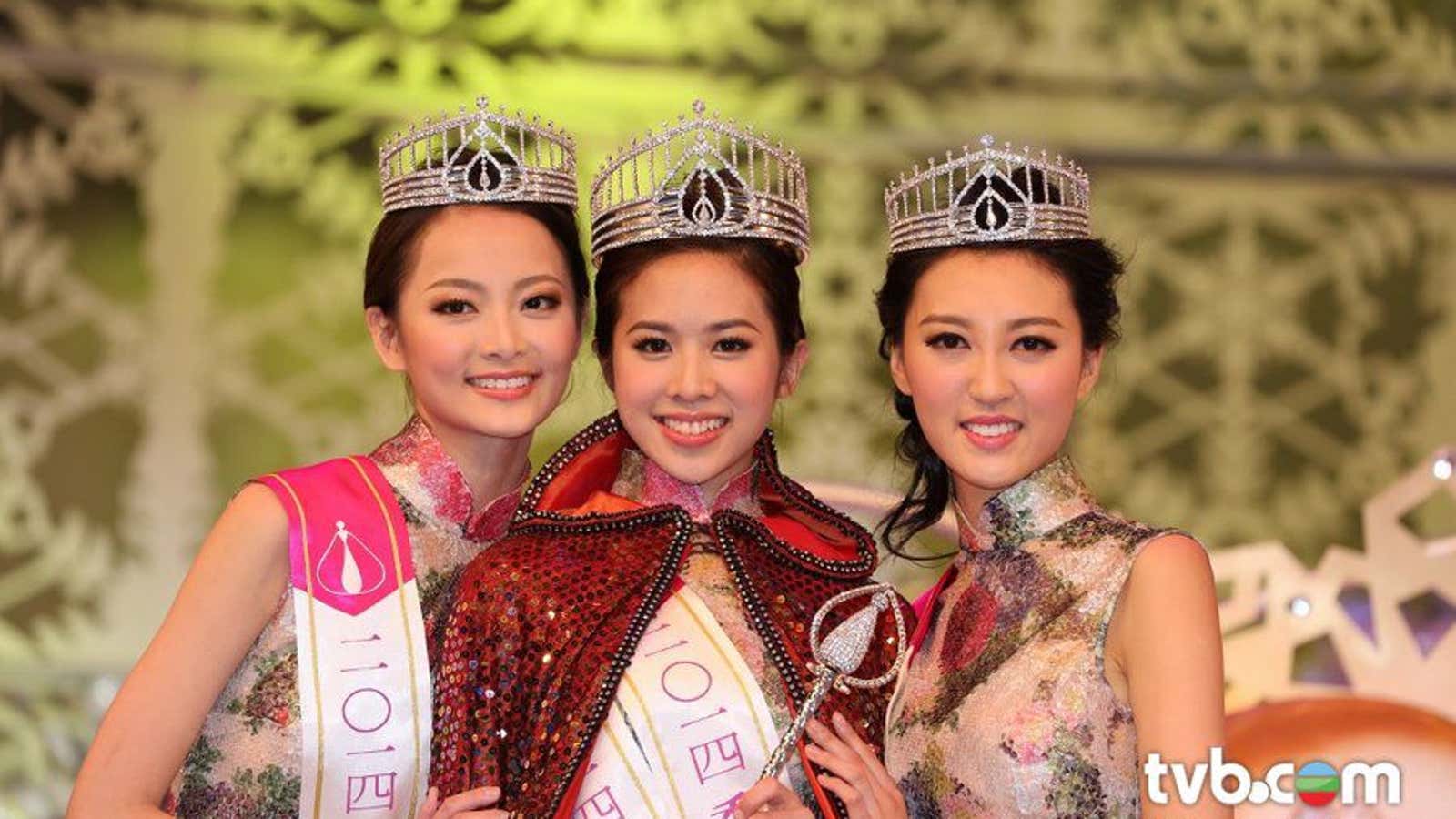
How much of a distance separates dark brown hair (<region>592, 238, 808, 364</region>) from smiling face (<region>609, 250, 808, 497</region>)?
0.04 ft

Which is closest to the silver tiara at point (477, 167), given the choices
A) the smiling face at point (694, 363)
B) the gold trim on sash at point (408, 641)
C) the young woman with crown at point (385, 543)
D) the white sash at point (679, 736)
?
the young woman with crown at point (385, 543)

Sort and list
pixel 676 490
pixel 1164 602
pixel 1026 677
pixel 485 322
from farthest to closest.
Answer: pixel 485 322, pixel 676 490, pixel 1026 677, pixel 1164 602

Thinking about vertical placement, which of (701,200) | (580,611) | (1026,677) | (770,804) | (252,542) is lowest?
(770,804)

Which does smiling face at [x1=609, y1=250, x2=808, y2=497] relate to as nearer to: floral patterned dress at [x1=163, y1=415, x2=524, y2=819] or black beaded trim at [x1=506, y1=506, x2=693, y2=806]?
black beaded trim at [x1=506, y1=506, x2=693, y2=806]

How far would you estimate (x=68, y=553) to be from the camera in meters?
4.13

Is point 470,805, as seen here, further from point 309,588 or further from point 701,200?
point 701,200

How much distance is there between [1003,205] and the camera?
2.39m

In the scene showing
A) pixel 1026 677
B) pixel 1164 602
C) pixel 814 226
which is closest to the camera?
pixel 1164 602

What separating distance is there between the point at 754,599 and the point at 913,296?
0.40 m

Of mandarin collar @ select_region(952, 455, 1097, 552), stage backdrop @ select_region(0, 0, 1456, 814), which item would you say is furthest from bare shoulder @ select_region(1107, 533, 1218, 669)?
stage backdrop @ select_region(0, 0, 1456, 814)

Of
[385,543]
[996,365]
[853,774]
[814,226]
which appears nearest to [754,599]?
[853,774]

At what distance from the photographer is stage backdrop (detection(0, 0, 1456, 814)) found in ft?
13.5

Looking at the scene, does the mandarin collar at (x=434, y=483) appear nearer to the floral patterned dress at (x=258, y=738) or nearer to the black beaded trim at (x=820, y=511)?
the floral patterned dress at (x=258, y=738)

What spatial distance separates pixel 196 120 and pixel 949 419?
231 centimetres
